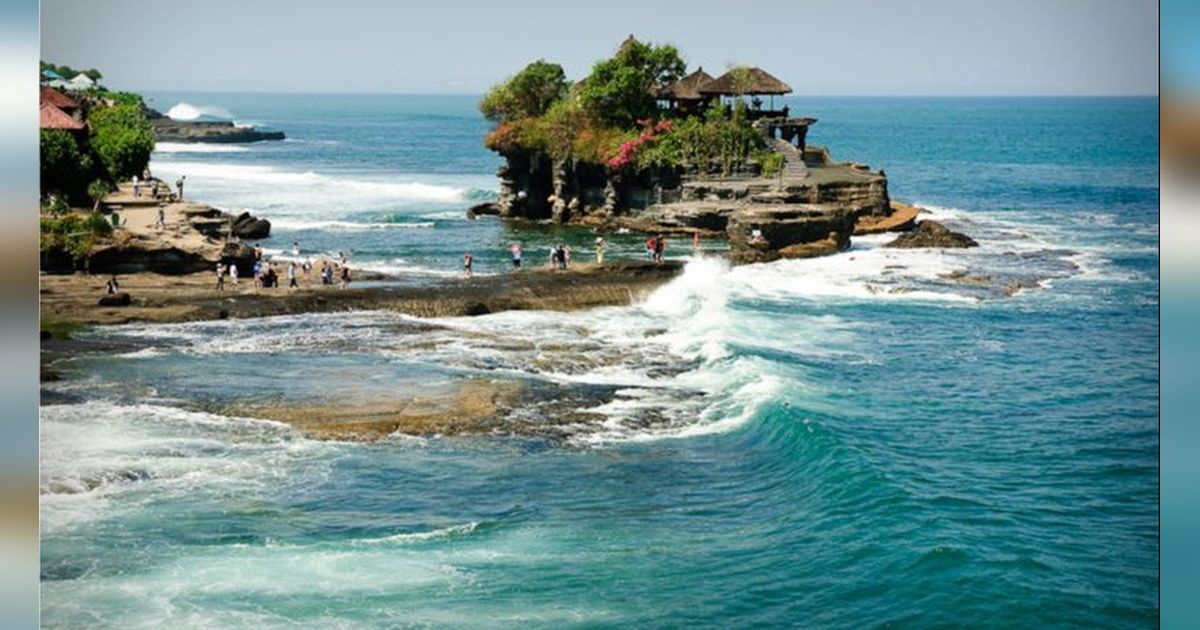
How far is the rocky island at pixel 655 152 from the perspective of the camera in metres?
37.3

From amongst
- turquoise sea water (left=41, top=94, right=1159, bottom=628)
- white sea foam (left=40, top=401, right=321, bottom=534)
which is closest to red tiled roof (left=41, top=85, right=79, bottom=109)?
turquoise sea water (left=41, top=94, right=1159, bottom=628)

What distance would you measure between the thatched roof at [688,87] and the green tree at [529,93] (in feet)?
10.5

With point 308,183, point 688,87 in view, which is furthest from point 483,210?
point 308,183

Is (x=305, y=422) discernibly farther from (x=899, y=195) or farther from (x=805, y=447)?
(x=899, y=195)

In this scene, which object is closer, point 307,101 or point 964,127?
point 964,127

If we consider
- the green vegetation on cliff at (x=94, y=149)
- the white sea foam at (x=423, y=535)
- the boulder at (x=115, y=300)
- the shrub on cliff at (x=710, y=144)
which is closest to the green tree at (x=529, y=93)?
the shrub on cliff at (x=710, y=144)

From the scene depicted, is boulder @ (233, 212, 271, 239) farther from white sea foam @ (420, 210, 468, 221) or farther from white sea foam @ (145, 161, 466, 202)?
white sea foam @ (145, 161, 466, 202)

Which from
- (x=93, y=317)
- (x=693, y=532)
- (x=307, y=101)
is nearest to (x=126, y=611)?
(x=693, y=532)

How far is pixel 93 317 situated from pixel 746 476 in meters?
11.7

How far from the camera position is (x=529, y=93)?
42375 mm

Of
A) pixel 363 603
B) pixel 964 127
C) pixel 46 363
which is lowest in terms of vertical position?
pixel 363 603

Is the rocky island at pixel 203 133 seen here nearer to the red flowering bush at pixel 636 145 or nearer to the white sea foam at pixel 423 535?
the red flowering bush at pixel 636 145

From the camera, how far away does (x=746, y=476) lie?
52.6 ft

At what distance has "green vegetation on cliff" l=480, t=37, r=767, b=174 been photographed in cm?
3928
